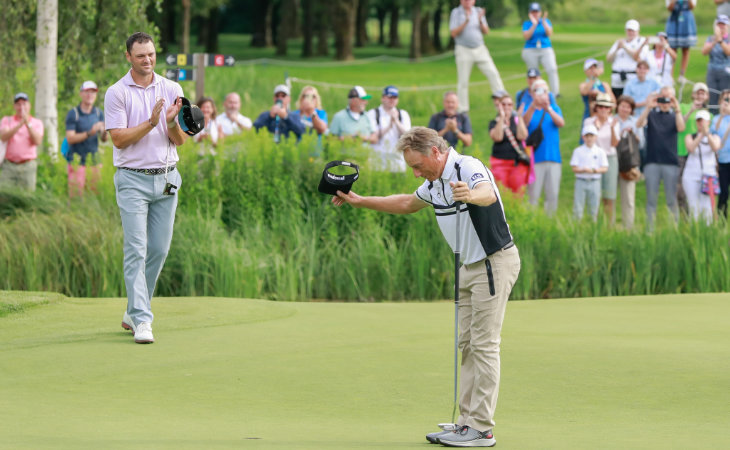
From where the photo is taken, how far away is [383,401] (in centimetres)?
713

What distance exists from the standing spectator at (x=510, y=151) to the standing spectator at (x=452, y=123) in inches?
14.4

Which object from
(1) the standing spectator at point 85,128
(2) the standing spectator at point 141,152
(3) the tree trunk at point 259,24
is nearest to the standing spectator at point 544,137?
(1) the standing spectator at point 85,128

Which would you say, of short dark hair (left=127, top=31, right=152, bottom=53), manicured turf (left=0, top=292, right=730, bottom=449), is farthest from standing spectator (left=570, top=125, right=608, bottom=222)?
short dark hair (left=127, top=31, right=152, bottom=53)

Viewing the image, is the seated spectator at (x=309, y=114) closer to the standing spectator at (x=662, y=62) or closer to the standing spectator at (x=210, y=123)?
the standing spectator at (x=210, y=123)

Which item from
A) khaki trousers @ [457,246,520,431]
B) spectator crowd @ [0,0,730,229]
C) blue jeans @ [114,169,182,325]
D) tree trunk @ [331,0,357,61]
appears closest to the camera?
khaki trousers @ [457,246,520,431]

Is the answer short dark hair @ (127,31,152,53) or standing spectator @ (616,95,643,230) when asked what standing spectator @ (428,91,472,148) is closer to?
standing spectator @ (616,95,643,230)

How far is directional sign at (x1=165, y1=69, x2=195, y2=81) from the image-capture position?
53.9 feet

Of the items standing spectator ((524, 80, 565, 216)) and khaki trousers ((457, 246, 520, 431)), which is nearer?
khaki trousers ((457, 246, 520, 431))

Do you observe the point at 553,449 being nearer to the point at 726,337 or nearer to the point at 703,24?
the point at 726,337

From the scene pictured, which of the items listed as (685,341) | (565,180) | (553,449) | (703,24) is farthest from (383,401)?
(703,24)

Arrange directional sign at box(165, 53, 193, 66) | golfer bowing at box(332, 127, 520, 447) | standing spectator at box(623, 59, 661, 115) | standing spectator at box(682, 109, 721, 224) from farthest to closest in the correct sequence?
1. standing spectator at box(623, 59, 661, 115)
2. directional sign at box(165, 53, 193, 66)
3. standing spectator at box(682, 109, 721, 224)
4. golfer bowing at box(332, 127, 520, 447)

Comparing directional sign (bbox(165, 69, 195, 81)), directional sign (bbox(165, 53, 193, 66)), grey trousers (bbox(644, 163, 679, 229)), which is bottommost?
grey trousers (bbox(644, 163, 679, 229))

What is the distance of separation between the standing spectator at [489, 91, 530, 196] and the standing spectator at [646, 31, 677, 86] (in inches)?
165

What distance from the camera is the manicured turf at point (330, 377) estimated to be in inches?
245
